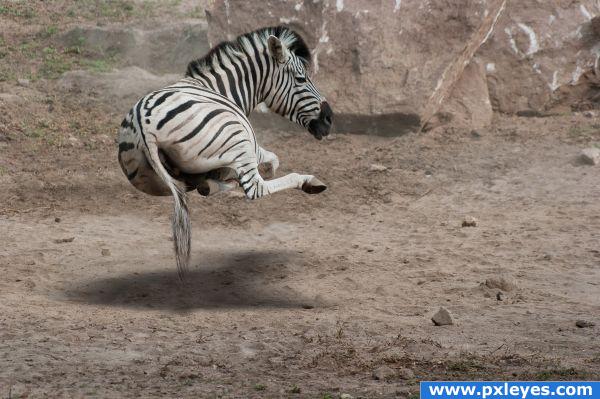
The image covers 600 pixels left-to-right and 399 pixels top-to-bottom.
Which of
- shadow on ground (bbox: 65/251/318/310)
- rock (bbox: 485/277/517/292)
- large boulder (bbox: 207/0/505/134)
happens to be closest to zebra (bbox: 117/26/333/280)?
shadow on ground (bbox: 65/251/318/310)

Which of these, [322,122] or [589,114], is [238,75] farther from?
[589,114]

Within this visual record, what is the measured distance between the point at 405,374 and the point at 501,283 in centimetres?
224

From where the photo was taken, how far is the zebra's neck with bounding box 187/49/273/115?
24.8ft

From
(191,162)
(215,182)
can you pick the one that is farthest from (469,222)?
(191,162)

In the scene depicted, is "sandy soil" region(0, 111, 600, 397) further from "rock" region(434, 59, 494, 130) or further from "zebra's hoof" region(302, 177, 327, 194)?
"zebra's hoof" region(302, 177, 327, 194)

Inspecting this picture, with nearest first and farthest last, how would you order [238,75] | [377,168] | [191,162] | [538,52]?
[191,162] → [238,75] → [377,168] → [538,52]

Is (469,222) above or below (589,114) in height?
below

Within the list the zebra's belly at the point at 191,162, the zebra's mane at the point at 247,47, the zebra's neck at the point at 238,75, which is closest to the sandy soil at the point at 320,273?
the zebra's belly at the point at 191,162

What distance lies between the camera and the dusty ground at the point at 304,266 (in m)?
5.01

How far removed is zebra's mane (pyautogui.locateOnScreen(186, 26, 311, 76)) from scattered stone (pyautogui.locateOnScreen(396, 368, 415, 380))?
356 cm

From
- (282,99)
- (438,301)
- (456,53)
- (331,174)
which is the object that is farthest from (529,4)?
(438,301)

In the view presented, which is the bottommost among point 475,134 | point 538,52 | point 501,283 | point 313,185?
point 501,283

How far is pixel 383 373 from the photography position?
489cm

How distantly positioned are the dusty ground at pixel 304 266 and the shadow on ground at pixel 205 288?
0.9 inches
